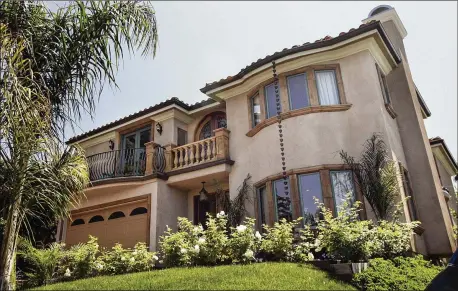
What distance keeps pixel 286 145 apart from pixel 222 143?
2.91 meters

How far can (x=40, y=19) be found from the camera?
6934mm

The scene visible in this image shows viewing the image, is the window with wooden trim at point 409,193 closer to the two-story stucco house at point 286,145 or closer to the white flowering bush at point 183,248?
the two-story stucco house at point 286,145

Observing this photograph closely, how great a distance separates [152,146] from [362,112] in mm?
8428

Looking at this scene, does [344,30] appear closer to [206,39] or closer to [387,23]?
[387,23]

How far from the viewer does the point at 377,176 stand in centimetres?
1033

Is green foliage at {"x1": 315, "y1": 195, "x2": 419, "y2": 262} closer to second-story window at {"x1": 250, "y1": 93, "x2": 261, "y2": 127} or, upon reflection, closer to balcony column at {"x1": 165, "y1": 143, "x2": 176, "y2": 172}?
second-story window at {"x1": 250, "y1": 93, "x2": 261, "y2": 127}

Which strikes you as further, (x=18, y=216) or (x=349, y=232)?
(x=349, y=232)

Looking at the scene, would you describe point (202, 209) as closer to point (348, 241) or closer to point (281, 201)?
point (281, 201)

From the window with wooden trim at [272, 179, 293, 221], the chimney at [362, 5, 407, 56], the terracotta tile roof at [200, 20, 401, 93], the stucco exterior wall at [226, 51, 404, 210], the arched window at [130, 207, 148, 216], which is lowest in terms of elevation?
the window with wooden trim at [272, 179, 293, 221]

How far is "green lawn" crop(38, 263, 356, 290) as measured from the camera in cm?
626

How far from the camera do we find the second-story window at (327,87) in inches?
496

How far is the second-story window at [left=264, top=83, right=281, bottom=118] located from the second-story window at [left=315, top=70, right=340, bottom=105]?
1598 mm

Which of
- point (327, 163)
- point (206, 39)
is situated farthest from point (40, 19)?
point (327, 163)

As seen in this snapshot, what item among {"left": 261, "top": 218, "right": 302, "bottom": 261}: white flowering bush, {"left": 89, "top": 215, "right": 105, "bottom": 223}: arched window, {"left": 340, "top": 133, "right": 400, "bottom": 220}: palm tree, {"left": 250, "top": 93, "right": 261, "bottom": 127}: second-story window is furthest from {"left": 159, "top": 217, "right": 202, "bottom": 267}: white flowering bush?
{"left": 89, "top": 215, "right": 105, "bottom": 223}: arched window
